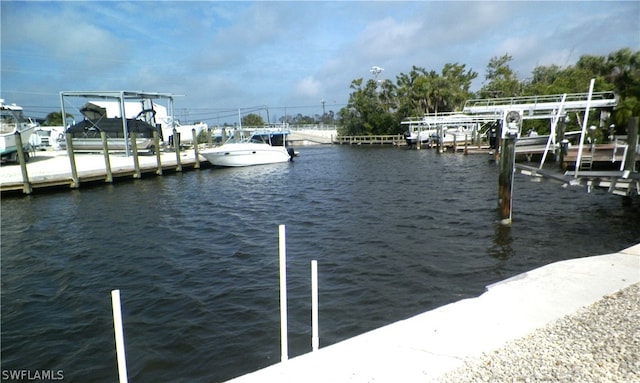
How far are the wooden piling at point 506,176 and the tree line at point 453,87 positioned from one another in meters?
29.9

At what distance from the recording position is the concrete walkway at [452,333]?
4.03m

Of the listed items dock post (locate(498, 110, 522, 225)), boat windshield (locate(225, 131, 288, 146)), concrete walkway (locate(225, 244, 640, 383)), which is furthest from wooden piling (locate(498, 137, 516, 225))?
boat windshield (locate(225, 131, 288, 146))

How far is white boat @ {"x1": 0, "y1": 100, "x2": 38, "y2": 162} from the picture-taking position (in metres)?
28.5

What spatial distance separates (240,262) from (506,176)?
8.87 metres

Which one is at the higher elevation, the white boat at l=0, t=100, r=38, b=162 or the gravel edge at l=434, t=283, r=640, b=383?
the white boat at l=0, t=100, r=38, b=162

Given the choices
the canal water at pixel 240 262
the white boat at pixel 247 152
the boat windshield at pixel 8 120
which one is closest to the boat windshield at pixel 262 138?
the white boat at pixel 247 152

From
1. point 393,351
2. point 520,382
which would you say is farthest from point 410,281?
point 520,382

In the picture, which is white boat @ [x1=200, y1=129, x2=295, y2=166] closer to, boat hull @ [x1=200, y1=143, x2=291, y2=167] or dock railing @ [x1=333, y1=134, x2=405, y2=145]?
boat hull @ [x1=200, y1=143, x2=291, y2=167]

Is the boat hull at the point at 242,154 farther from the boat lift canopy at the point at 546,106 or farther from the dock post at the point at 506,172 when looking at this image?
the dock post at the point at 506,172

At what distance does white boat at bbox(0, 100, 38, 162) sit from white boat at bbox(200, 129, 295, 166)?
12758 mm

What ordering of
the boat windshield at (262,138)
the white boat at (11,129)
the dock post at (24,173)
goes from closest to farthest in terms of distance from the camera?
→ 1. the dock post at (24,173)
2. the white boat at (11,129)
3. the boat windshield at (262,138)

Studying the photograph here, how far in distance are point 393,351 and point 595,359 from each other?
1924 mm

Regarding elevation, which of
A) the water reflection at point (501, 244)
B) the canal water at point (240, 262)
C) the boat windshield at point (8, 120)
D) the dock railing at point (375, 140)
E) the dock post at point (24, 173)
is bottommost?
the dock railing at point (375, 140)

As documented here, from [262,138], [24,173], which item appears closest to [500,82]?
[262,138]
